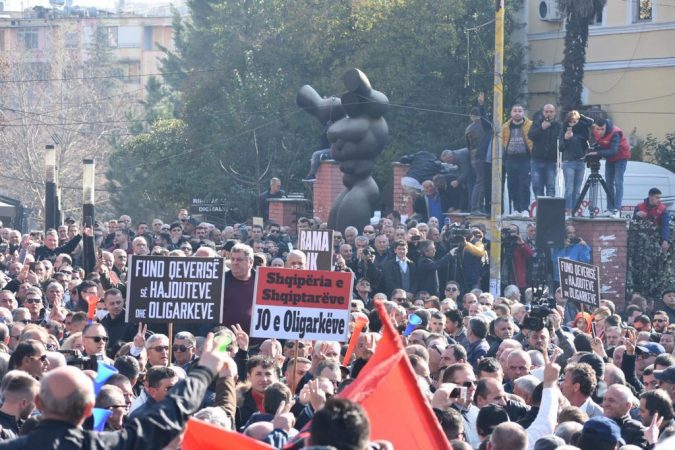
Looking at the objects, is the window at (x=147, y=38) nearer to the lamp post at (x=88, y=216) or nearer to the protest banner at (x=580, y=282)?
the lamp post at (x=88, y=216)

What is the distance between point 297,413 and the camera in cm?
931

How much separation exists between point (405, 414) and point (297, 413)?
9.78ft

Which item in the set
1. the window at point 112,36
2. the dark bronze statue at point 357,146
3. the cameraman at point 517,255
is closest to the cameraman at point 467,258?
the cameraman at point 517,255

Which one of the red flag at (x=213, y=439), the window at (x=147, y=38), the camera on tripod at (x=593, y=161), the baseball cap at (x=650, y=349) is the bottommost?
the baseball cap at (x=650, y=349)

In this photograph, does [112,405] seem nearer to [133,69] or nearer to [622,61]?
[622,61]

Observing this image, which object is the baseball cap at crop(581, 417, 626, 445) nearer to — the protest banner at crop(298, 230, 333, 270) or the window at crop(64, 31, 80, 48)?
the protest banner at crop(298, 230, 333, 270)

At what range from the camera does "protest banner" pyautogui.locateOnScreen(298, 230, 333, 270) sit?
15055mm

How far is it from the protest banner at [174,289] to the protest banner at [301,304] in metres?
0.39

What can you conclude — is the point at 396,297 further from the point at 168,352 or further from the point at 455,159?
the point at 455,159

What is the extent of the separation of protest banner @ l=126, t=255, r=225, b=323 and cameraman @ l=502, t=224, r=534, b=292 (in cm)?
1091

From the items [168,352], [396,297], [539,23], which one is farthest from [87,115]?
[168,352]

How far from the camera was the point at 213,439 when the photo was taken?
6289mm

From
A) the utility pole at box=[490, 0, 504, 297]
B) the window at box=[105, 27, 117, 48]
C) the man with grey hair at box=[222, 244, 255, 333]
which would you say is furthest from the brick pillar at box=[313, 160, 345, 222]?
the window at box=[105, 27, 117, 48]

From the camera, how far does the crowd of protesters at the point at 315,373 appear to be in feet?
19.7
